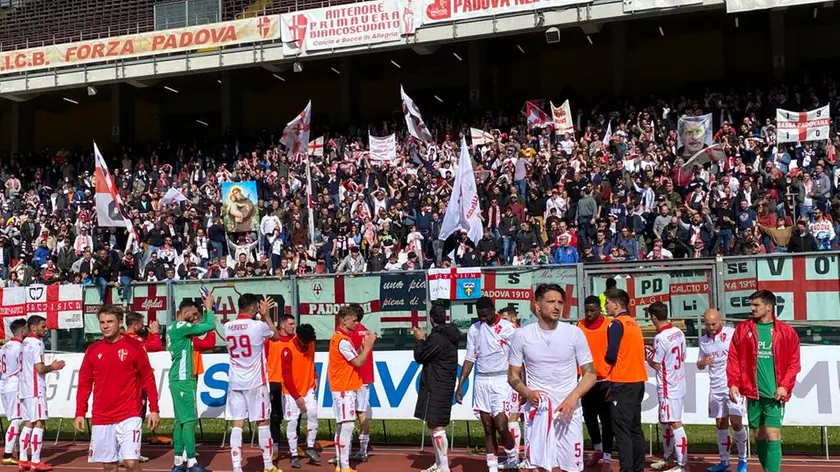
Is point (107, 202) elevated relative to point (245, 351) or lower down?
elevated

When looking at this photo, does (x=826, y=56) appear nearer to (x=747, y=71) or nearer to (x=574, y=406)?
(x=747, y=71)

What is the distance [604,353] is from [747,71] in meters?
28.0

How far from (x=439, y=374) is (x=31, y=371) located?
608 cm

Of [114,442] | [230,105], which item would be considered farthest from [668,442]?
[230,105]

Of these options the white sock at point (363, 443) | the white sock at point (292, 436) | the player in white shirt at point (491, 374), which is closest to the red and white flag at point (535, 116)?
the white sock at point (363, 443)

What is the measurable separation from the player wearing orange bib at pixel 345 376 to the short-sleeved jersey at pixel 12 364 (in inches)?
188

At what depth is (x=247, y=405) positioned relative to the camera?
12.5m

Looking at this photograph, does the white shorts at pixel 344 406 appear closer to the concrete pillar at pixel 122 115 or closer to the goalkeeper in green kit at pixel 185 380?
the goalkeeper in green kit at pixel 185 380

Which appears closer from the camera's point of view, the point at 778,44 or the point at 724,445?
the point at 724,445

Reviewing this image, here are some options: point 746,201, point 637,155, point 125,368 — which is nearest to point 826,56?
point 637,155

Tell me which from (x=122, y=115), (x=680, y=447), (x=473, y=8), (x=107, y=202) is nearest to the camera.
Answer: (x=680, y=447)

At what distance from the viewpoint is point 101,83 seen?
39.8m

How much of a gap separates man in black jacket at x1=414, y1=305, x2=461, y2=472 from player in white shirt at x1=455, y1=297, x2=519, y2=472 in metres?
0.17

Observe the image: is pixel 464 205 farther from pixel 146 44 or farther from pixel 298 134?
pixel 146 44
